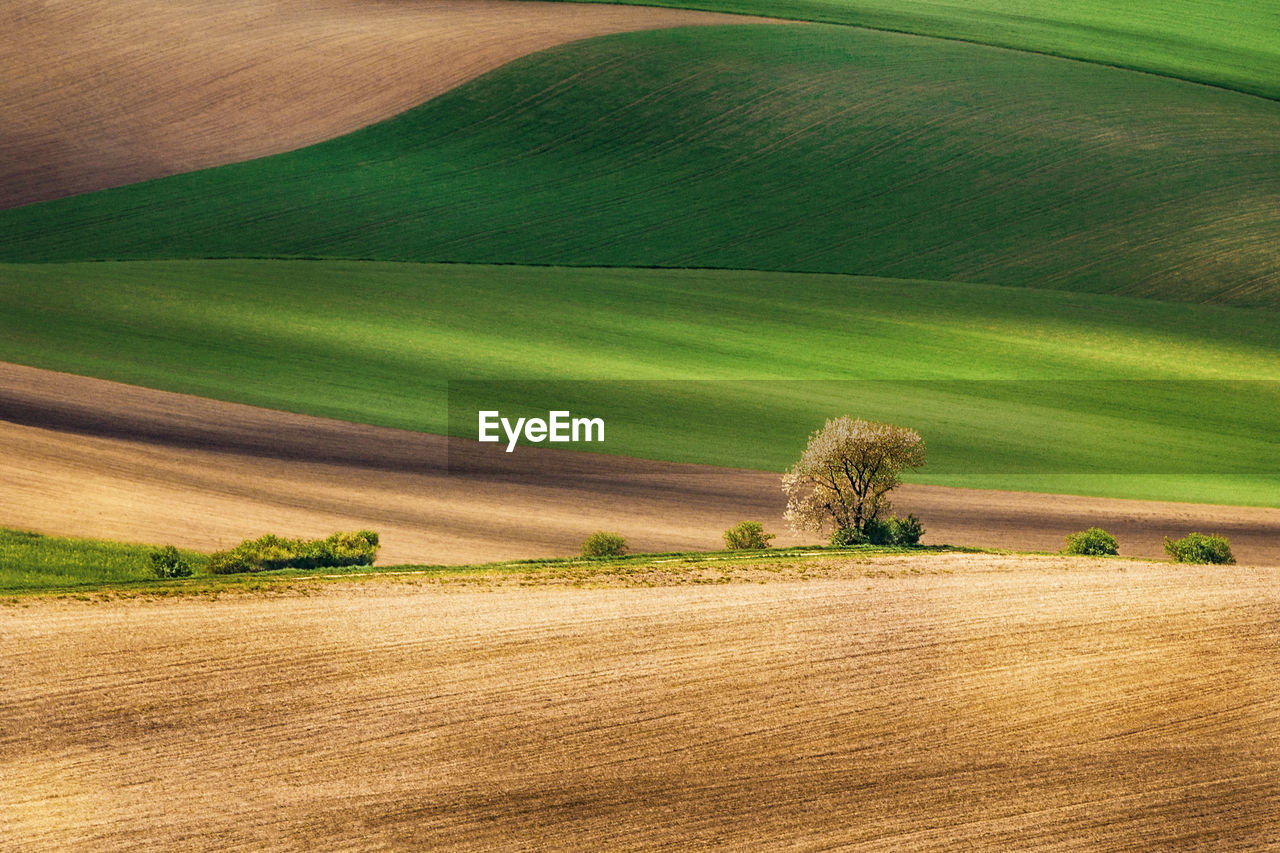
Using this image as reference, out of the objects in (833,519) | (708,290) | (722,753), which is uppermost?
(708,290)

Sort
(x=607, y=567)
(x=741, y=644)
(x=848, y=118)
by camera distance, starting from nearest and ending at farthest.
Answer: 1. (x=741, y=644)
2. (x=607, y=567)
3. (x=848, y=118)

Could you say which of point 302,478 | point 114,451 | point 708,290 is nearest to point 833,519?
point 302,478

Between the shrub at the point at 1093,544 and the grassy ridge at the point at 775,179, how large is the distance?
2579 centimetres

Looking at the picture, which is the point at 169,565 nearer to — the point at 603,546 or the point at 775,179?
the point at 603,546

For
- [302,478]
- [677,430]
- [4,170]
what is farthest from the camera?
[4,170]

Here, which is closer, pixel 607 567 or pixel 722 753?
pixel 722 753

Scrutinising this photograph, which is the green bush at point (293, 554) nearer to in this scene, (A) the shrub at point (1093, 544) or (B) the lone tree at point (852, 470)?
(B) the lone tree at point (852, 470)

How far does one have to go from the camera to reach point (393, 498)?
103 ft

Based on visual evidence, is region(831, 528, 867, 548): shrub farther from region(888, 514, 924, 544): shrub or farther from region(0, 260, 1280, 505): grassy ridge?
region(0, 260, 1280, 505): grassy ridge

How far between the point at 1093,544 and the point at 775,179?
3540 centimetres

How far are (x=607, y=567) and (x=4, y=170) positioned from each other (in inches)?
1846

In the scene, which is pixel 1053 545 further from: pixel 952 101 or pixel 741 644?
pixel 952 101

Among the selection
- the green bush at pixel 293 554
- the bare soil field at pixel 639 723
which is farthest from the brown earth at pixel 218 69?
the bare soil field at pixel 639 723

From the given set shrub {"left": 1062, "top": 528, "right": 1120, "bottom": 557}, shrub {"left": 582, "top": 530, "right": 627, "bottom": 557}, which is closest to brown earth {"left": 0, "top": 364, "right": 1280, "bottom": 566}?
shrub {"left": 1062, "top": 528, "right": 1120, "bottom": 557}
